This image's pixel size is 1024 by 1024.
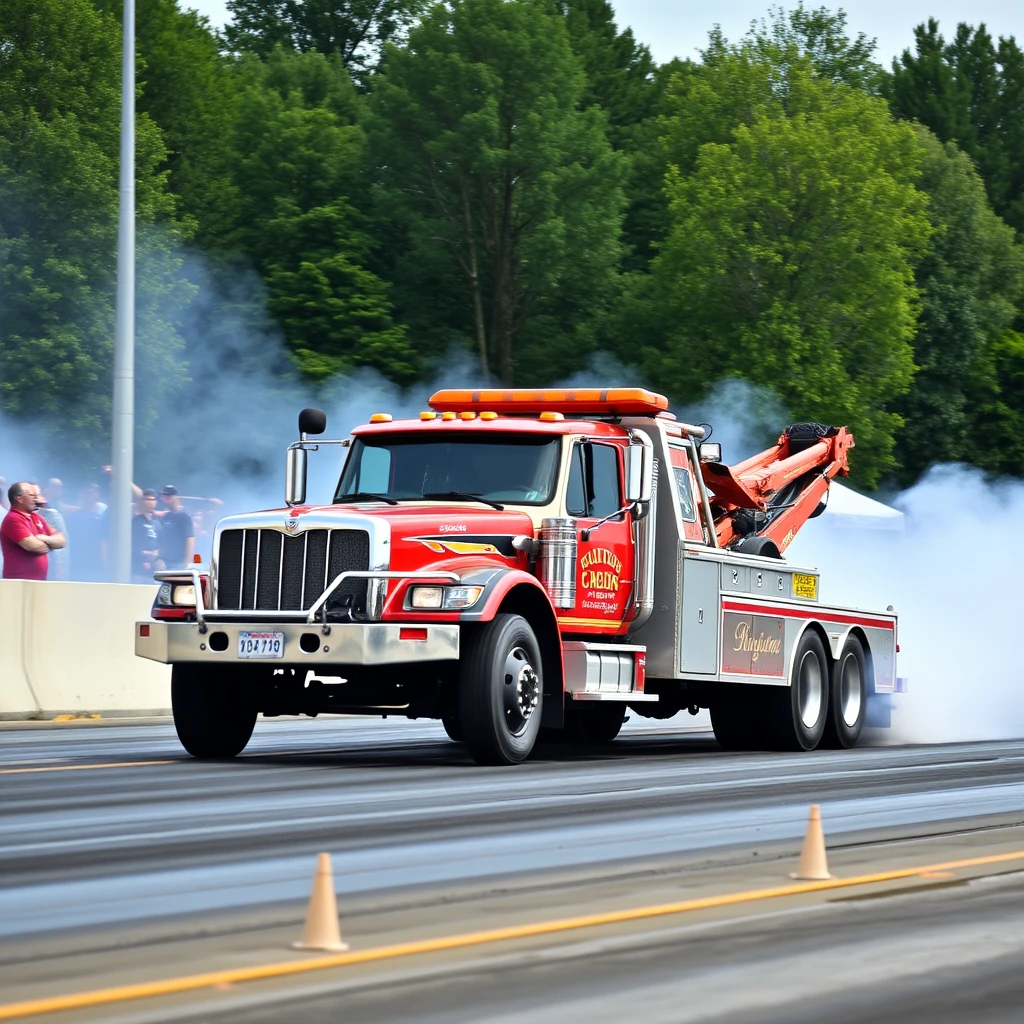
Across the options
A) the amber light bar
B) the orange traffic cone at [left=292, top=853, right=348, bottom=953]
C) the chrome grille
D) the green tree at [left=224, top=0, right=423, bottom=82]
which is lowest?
the orange traffic cone at [left=292, top=853, right=348, bottom=953]

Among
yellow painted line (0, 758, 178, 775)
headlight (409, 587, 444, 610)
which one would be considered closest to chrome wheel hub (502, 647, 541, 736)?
headlight (409, 587, 444, 610)

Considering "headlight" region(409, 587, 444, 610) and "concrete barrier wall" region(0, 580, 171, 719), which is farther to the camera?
"concrete barrier wall" region(0, 580, 171, 719)

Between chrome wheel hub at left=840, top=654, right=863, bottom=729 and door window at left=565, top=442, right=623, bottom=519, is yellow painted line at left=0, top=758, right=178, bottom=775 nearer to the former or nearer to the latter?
door window at left=565, top=442, right=623, bottom=519

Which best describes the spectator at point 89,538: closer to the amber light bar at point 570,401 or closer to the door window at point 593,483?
the amber light bar at point 570,401

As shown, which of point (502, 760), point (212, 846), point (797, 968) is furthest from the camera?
point (502, 760)

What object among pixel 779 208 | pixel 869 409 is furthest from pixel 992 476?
pixel 779 208

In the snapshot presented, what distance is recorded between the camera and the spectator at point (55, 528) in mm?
19892

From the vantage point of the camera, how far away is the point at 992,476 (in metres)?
67.8

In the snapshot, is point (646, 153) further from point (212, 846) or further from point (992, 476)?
point (212, 846)

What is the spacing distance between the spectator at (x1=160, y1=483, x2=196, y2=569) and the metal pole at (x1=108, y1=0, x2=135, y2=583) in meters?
1.49

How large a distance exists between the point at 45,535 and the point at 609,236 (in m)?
43.8

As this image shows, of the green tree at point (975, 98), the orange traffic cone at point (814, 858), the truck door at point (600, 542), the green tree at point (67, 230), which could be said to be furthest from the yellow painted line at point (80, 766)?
the green tree at point (975, 98)

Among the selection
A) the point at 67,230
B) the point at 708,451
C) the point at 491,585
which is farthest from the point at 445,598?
the point at 67,230

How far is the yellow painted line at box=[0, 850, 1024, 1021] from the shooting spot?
5.95 meters
